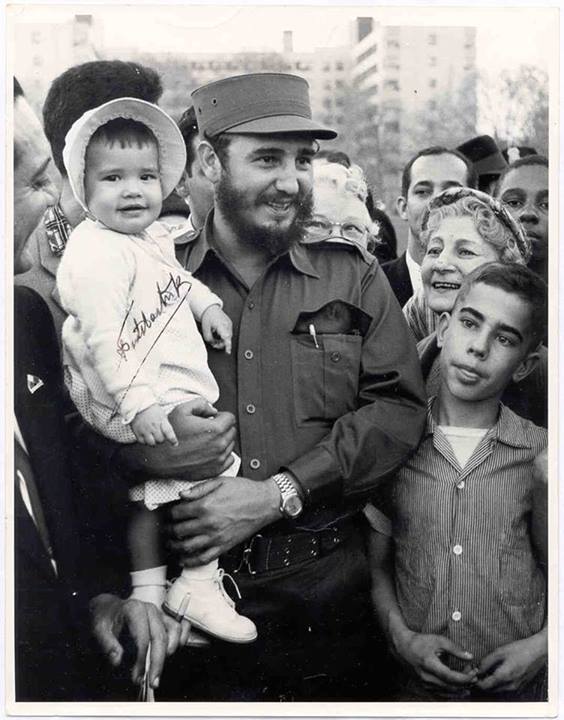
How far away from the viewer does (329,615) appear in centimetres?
412

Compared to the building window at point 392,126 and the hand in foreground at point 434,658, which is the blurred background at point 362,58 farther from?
the hand in foreground at point 434,658

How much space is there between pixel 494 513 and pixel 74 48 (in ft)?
7.89

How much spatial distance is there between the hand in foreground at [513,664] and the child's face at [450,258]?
4.33 feet

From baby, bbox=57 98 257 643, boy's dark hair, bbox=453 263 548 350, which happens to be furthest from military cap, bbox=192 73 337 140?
boy's dark hair, bbox=453 263 548 350

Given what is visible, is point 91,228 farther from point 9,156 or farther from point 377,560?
point 377,560

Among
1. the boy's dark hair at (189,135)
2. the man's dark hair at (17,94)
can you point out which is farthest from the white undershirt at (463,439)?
the man's dark hair at (17,94)

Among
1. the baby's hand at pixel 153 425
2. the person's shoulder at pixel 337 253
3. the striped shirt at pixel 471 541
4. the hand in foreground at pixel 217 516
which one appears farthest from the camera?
the person's shoulder at pixel 337 253

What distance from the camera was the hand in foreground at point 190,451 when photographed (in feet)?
12.8

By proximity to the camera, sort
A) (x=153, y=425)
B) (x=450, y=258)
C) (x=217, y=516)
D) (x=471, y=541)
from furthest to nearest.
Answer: (x=450, y=258) < (x=471, y=541) < (x=217, y=516) < (x=153, y=425)

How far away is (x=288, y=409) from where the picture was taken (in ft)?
13.3

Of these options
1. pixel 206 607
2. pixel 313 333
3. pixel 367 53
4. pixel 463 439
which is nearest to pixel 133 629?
pixel 206 607

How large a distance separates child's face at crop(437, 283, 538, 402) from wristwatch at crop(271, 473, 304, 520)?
2.38 feet

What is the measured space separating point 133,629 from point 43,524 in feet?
1.72
